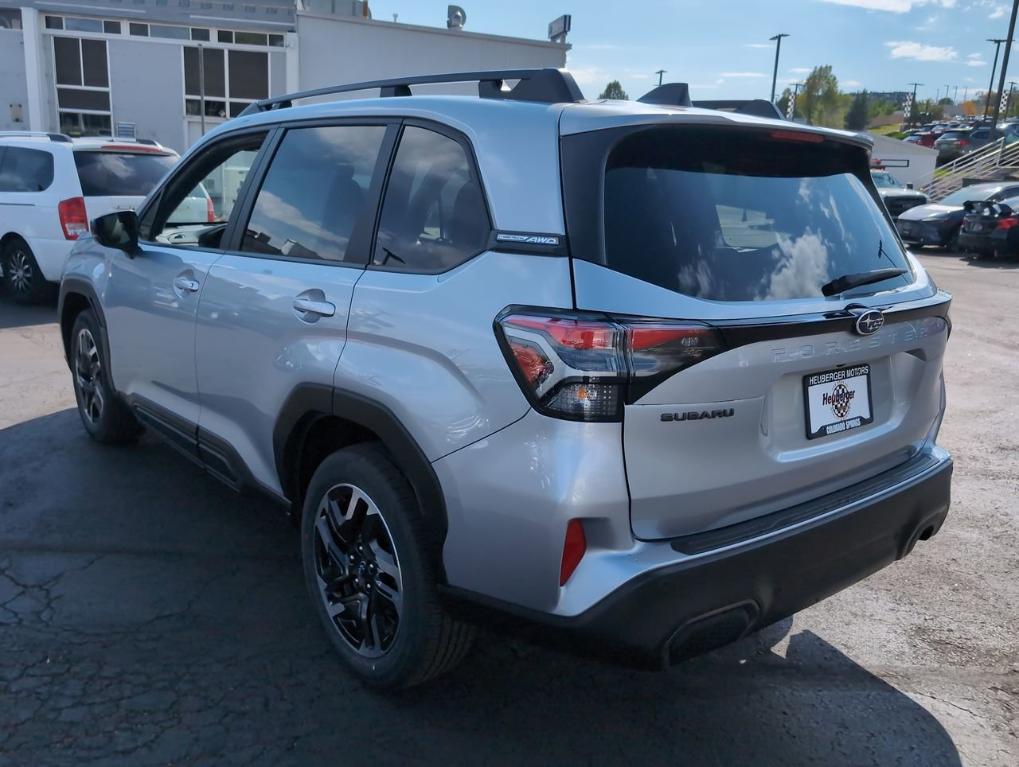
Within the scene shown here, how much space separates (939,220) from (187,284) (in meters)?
19.8

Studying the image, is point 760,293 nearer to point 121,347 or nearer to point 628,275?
point 628,275

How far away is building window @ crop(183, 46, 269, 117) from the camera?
28484 millimetres

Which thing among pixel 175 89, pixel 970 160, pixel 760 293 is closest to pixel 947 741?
pixel 760 293

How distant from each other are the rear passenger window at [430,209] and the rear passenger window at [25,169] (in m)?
7.97

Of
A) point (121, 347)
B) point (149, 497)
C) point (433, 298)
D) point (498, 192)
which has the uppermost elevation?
point (498, 192)

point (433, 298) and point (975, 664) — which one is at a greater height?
point (433, 298)

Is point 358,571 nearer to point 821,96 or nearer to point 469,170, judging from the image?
point 469,170

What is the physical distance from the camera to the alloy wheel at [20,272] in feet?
32.6

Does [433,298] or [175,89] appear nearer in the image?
[433,298]

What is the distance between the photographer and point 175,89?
2853 cm

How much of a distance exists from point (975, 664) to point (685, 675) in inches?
43.8

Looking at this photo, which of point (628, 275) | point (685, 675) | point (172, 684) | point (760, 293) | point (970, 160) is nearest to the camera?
point (628, 275)

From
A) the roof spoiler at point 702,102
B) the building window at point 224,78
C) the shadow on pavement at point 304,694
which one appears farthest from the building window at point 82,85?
the roof spoiler at point 702,102

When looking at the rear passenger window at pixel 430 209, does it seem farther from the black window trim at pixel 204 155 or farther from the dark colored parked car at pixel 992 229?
the dark colored parked car at pixel 992 229
